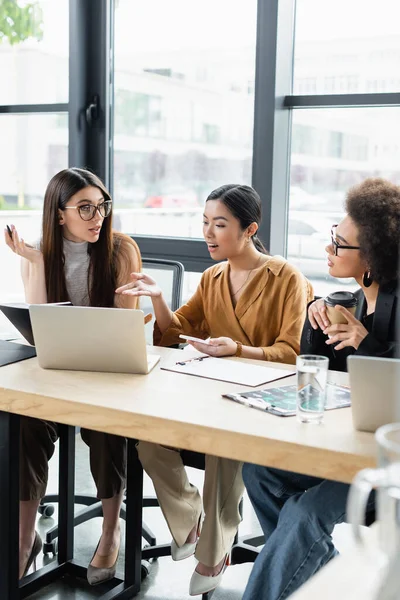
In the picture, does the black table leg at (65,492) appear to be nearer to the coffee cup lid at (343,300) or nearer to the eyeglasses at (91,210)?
the eyeglasses at (91,210)

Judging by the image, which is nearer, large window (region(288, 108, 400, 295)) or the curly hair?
the curly hair

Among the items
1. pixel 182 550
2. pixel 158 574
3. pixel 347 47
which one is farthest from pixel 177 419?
pixel 347 47

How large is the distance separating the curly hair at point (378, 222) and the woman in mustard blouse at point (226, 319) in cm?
42

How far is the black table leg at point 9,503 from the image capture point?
6.40 feet

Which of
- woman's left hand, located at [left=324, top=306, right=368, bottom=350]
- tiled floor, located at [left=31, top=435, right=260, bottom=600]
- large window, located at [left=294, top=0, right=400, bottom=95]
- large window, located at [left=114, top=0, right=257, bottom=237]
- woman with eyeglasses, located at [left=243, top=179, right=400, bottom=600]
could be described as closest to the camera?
woman with eyeglasses, located at [left=243, top=179, right=400, bottom=600]

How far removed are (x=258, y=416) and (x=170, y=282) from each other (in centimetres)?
127

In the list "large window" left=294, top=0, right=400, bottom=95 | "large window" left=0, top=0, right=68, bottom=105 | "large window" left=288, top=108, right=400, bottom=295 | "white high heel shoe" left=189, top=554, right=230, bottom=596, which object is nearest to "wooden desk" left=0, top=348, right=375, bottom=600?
"white high heel shoe" left=189, top=554, right=230, bottom=596

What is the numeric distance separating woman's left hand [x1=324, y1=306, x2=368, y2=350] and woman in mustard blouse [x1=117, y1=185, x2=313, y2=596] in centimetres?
31

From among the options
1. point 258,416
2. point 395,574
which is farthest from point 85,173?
point 395,574

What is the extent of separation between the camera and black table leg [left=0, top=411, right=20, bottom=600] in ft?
6.40

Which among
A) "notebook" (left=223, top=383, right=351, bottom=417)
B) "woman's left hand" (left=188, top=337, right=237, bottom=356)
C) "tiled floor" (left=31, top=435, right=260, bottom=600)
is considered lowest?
"tiled floor" (left=31, top=435, right=260, bottom=600)

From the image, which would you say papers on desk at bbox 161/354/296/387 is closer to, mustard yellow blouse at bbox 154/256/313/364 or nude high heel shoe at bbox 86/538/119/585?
mustard yellow blouse at bbox 154/256/313/364

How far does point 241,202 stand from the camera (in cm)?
264

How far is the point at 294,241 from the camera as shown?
3568 mm
